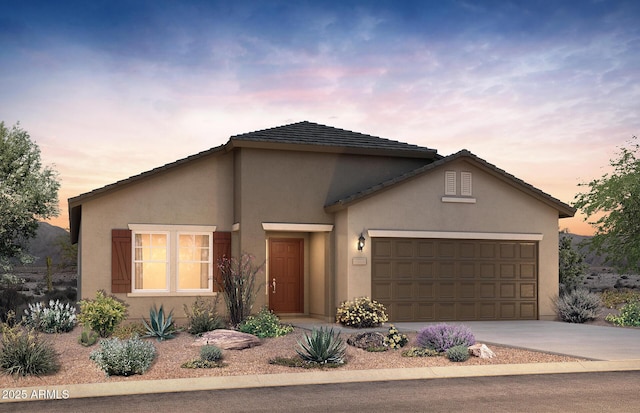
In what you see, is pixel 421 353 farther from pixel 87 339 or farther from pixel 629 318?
pixel 629 318

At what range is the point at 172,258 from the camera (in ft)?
63.6

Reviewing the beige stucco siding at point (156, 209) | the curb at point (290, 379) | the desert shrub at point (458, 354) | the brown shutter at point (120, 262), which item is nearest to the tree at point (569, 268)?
the beige stucco siding at point (156, 209)

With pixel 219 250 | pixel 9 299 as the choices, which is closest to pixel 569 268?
pixel 219 250

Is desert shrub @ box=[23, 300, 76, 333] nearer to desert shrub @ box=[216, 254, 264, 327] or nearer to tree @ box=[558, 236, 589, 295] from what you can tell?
desert shrub @ box=[216, 254, 264, 327]

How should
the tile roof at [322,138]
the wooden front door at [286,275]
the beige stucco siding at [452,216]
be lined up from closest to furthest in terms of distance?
the beige stucco siding at [452,216] → the tile roof at [322,138] → the wooden front door at [286,275]

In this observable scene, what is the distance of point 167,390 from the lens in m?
11.0

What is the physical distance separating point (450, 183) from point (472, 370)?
8.58 meters

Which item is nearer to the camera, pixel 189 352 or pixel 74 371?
pixel 74 371

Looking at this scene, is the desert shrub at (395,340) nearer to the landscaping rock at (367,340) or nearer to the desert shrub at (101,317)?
the landscaping rock at (367,340)

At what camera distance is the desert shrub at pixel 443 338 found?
13883 mm

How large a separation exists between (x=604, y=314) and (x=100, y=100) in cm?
1622

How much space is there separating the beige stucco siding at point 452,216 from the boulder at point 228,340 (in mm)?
4819

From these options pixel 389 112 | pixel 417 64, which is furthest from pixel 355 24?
pixel 389 112

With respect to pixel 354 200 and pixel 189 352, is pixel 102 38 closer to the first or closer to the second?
pixel 354 200
